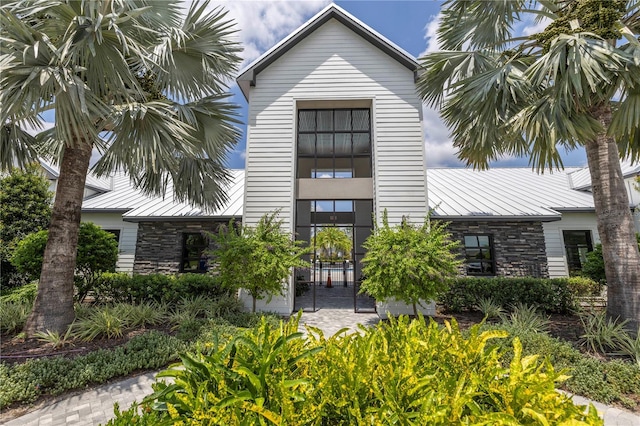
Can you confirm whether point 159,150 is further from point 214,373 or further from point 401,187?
point 401,187

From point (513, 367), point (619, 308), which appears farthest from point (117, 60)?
point (619, 308)

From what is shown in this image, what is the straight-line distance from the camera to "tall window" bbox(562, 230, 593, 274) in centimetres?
1115

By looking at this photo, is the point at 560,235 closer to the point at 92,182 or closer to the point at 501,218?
the point at 501,218

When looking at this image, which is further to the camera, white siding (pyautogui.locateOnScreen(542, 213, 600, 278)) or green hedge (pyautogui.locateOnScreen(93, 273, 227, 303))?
white siding (pyautogui.locateOnScreen(542, 213, 600, 278))

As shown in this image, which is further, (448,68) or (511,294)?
(511,294)

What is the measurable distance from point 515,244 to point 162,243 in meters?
14.2

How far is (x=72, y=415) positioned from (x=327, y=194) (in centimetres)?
716

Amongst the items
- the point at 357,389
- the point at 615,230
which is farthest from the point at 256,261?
the point at 615,230

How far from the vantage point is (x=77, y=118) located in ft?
14.6

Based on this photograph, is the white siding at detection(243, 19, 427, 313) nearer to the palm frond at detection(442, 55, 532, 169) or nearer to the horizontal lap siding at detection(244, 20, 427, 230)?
the horizontal lap siding at detection(244, 20, 427, 230)

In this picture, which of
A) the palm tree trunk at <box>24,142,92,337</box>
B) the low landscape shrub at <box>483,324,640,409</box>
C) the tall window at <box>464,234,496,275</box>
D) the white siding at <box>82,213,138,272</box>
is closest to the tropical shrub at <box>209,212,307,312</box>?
the palm tree trunk at <box>24,142,92,337</box>

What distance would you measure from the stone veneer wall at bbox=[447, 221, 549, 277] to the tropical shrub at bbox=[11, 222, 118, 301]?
12024 mm

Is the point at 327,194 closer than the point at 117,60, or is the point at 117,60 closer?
the point at 117,60

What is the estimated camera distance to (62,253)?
5660 millimetres
